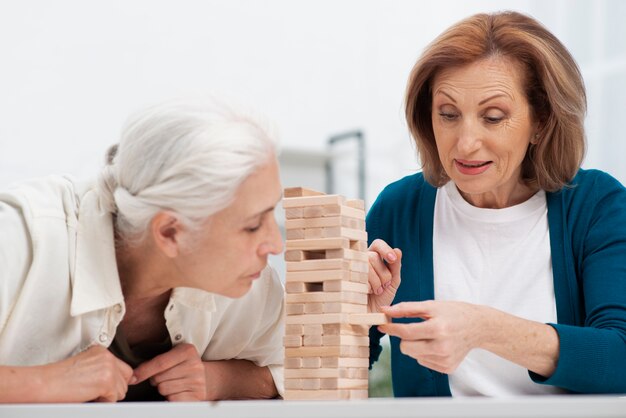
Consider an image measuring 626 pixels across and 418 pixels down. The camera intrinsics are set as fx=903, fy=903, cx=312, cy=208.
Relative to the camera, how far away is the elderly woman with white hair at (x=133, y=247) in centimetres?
153

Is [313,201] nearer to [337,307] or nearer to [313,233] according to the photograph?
[313,233]

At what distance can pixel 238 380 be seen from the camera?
6.26 feet

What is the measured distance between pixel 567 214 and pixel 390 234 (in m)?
0.42

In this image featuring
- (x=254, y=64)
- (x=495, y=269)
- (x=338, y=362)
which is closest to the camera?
(x=338, y=362)

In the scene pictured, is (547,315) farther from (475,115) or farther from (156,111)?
(156,111)

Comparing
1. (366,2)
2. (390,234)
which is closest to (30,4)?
(366,2)

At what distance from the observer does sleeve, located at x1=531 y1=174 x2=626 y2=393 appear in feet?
5.74

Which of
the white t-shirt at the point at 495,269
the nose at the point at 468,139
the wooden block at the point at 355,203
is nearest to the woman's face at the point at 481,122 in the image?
the nose at the point at 468,139

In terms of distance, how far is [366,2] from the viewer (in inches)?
211

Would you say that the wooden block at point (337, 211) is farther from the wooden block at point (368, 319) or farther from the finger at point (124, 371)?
the finger at point (124, 371)

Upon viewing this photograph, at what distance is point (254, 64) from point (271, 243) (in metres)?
3.59

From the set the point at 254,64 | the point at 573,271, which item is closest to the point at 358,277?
the point at 573,271

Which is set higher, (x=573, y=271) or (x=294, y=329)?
(x=573, y=271)

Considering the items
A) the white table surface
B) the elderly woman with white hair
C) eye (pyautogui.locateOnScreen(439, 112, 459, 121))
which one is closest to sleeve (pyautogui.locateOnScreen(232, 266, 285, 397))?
the elderly woman with white hair
